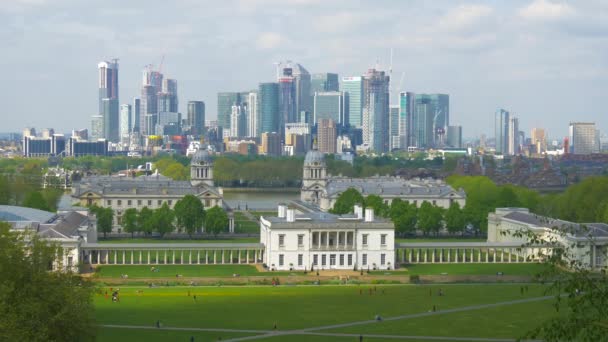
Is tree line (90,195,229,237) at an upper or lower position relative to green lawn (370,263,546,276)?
upper

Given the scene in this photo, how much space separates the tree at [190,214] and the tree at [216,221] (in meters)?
0.80

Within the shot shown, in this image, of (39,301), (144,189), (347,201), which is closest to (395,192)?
(347,201)

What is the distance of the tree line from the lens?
10419 centimetres

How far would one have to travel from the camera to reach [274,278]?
74750mm

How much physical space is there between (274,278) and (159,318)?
1843 centimetres

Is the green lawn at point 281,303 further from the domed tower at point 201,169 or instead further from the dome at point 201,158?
the dome at point 201,158

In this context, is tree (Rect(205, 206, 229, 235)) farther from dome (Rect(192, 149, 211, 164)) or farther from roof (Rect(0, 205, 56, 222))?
dome (Rect(192, 149, 211, 164))

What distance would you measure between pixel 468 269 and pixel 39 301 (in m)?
47.1

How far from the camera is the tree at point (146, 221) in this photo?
4099 inches

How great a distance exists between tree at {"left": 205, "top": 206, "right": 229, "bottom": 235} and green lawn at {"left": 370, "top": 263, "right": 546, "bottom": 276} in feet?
84.5

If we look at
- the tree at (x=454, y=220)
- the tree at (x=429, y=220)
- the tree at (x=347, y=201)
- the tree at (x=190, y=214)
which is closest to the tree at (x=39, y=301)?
the tree at (x=190, y=214)

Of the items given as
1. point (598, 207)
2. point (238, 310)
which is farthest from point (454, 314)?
point (598, 207)

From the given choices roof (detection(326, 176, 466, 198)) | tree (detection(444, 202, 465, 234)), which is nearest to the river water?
roof (detection(326, 176, 466, 198))

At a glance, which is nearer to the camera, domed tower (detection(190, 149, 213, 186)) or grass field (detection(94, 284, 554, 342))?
grass field (detection(94, 284, 554, 342))
